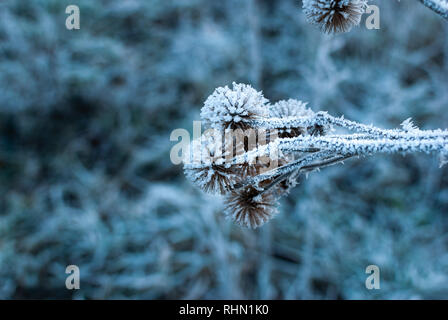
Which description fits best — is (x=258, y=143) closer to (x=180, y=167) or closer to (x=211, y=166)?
(x=211, y=166)

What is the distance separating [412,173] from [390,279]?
1.91 ft

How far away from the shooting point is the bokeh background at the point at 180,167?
138 centimetres

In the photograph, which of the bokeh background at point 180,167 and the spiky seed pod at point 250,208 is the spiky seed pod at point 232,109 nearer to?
the spiky seed pod at point 250,208

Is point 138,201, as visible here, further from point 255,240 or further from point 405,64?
point 405,64

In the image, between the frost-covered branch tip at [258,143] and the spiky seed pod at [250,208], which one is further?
the spiky seed pod at [250,208]

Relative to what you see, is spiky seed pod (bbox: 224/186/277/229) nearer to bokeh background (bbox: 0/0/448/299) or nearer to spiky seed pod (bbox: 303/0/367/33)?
spiky seed pod (bbox: 303/0/367/33)

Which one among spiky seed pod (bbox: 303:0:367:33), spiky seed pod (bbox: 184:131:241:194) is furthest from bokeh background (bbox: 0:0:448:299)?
spiky seed pod (bbox: 184:131:241:194)

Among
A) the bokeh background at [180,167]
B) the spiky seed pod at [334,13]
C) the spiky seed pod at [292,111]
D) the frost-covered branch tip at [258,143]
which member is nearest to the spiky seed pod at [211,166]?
the frost-covered branch tip at [258,143]

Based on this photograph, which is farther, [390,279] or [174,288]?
[174,288]

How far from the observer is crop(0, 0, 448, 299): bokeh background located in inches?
54.4

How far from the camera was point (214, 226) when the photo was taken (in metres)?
1.41

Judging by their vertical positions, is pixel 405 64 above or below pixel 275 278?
above
